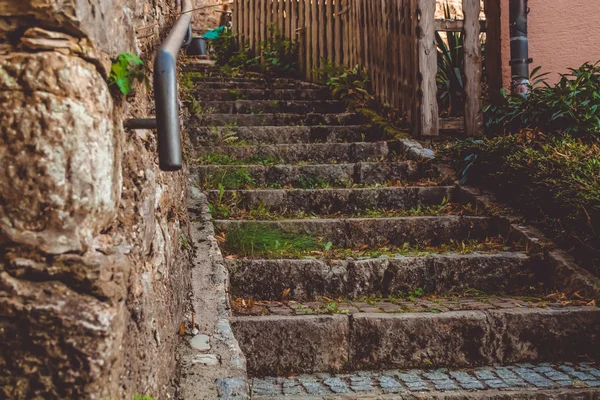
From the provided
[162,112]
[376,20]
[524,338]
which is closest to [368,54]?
[376,20]

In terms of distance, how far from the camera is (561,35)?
5852mm

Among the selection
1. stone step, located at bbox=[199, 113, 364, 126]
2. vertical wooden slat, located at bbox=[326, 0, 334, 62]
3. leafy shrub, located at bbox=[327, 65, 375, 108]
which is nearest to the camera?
stone step, located at bbox=[199, 113, 364, 126]

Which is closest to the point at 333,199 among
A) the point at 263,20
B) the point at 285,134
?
the point at 285,134

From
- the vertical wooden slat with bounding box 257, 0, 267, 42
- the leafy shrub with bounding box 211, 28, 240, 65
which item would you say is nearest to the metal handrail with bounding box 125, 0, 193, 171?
the vertical wooden slat with bounding box 257, 0, 267, 42

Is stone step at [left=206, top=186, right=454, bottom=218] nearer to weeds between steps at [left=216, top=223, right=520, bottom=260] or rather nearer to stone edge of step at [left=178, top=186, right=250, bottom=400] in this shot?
weeds between steps at [left=216, top=223, right=520, bottom=260]

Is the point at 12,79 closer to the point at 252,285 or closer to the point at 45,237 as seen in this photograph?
the point at 45,237

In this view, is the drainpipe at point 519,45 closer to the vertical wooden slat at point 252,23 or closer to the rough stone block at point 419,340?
the rough stone block at point 419,340

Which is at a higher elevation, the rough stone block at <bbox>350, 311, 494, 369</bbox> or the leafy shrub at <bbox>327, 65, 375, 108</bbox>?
the leafy shrub at <bbox>327, 65, 375, 108</bbox>

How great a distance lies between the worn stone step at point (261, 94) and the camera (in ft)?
21.3

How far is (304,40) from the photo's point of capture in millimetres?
8148

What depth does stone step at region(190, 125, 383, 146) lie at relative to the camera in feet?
16.5

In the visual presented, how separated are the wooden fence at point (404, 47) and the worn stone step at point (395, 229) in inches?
57.4

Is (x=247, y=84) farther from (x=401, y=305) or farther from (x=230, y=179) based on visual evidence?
(x=401, y=305)

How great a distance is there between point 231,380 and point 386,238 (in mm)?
1958
